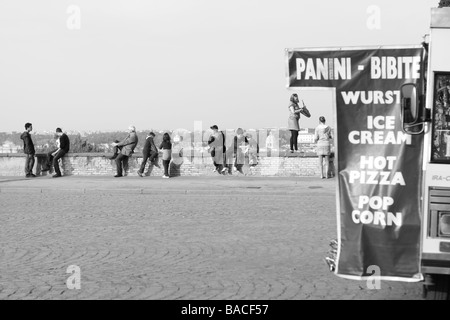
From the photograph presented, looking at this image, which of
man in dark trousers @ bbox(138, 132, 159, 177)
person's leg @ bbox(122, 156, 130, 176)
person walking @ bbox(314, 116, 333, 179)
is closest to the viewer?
person walking @ bbox(314, 116, 333, 179)

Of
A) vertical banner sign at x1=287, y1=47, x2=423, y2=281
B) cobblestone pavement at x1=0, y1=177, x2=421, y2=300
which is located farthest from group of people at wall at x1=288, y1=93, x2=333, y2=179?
vertical banner sign at x1=287, y1=47, x2=423, y2=281

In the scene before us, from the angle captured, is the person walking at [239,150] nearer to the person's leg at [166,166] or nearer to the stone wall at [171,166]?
the stone wall at [171,166]

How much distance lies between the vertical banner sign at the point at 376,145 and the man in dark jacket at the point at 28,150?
62.8ft

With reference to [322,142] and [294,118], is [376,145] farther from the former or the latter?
[294,118]

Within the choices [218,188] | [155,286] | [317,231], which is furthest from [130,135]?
[155,286]

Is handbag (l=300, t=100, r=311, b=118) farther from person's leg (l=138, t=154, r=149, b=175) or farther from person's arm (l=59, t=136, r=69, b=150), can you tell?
person's arm (l=59, t=136, r=69, b=150)

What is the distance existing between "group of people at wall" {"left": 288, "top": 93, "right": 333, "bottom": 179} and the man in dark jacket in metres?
8.82

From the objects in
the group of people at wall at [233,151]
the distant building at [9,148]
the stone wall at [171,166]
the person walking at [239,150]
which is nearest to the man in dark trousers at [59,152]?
the stone wall at [171,166]

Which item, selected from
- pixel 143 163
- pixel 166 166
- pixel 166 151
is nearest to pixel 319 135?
pixel 166 151

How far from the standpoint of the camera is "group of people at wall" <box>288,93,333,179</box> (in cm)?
2250

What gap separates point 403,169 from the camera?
6520 mm

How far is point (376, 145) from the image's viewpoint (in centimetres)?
655

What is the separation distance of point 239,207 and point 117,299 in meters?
8.85

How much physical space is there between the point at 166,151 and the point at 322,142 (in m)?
5.04
